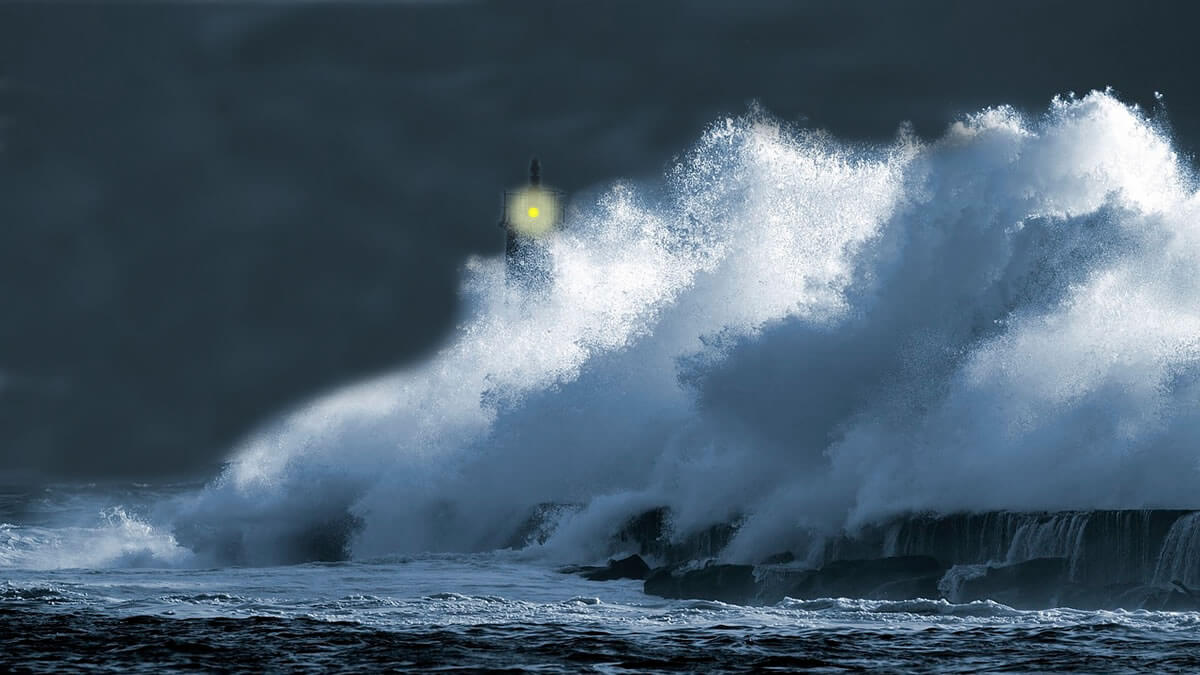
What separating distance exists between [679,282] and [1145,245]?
28.2ft

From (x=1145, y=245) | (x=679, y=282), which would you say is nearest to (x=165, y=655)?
(x=1145, y=245)

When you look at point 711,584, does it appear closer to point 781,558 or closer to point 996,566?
point 781,558

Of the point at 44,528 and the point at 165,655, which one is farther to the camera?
the point at 44,528

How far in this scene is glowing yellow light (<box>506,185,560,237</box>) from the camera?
35531 millimetres

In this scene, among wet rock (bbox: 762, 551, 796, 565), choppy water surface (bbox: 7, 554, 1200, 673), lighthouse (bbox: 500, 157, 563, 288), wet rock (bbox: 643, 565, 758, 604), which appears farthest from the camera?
lighthouse (bbox: 500, 157, 563, 288)

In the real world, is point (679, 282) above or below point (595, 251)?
below

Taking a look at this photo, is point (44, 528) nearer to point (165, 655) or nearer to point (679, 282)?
point (679, 282)

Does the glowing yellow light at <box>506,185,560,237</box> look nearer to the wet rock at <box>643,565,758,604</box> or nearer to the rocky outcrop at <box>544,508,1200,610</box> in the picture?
the rocky outcrop at <box>544,508,1200,610</box>

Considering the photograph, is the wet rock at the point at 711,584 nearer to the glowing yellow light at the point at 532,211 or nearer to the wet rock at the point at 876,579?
the wet rock at the point at 876,579

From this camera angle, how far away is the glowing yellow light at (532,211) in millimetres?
35531

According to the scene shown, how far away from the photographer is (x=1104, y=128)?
57.3ft

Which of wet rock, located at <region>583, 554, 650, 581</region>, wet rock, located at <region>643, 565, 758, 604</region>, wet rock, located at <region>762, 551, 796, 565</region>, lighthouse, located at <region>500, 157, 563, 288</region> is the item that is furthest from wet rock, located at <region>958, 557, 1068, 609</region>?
lighthouse, located at <region>500, 157, 563, 288</region>

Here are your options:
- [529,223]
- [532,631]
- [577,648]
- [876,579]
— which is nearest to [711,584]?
[876,579]

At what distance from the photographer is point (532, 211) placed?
35844mm
